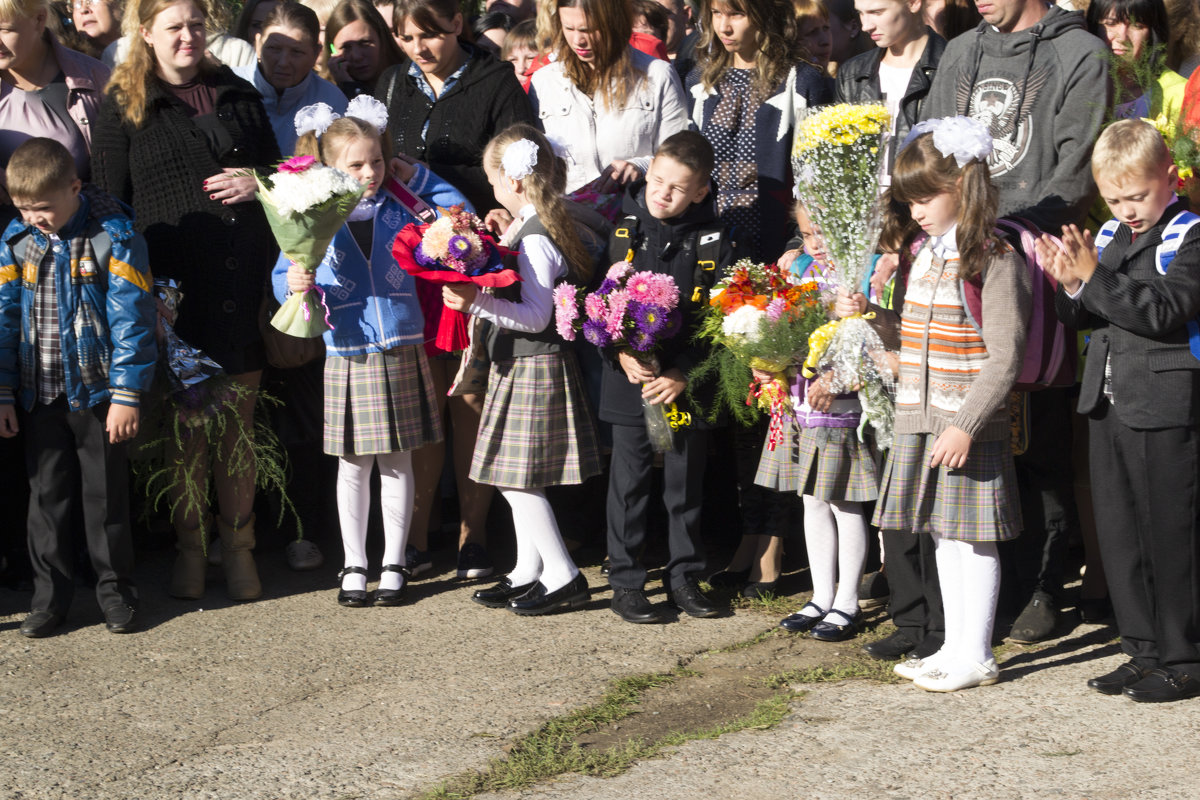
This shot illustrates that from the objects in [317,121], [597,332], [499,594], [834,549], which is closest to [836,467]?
[834,549]

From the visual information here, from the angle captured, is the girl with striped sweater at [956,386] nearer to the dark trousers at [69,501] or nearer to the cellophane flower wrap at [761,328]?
the cellophane flower wrap at [761,328]

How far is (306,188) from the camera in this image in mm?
5164

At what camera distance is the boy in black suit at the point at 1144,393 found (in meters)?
4.48

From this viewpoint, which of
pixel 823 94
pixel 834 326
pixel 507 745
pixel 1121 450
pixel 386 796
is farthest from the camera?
pixel 823 94

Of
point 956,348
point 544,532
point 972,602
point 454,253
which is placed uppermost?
point 454,253

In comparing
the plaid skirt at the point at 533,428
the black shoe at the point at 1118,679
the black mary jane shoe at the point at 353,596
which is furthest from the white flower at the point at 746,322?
the black mary jane shoe at the point at 353,596

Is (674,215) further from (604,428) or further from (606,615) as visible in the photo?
(606,615)

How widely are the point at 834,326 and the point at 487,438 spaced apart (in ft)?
5.19

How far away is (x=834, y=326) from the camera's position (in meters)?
5.02

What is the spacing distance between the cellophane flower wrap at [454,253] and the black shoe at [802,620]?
1.78 metres

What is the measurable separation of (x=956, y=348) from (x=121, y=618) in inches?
137

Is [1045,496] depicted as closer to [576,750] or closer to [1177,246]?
[1177,246]

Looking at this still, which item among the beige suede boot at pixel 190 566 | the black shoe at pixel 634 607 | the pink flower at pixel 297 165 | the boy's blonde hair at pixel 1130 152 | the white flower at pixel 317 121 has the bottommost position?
the black shoe at pixel 634 607

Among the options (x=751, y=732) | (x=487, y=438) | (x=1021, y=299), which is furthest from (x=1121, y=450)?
(x=487, y=438)
